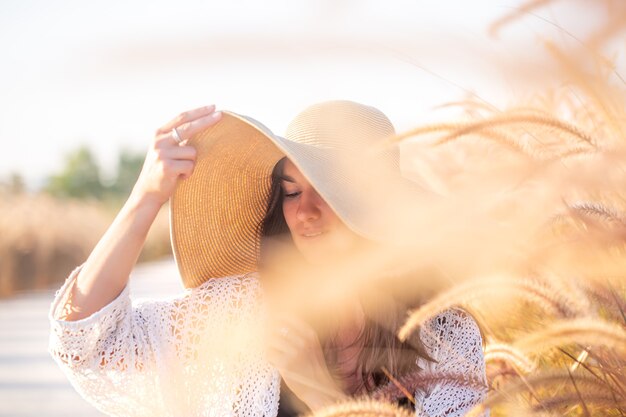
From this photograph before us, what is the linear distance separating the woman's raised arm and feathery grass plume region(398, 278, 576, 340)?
674mm

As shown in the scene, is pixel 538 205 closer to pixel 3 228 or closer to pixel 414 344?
pixel 414 344

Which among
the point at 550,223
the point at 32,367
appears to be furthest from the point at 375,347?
the point at 32,367

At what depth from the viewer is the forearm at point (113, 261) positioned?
5.18 ft

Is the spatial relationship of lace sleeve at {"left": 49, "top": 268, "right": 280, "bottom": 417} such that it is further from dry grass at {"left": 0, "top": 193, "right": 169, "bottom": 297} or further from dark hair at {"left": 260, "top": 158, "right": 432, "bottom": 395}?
dry grass at {"left": 0, "top": 193, "right": 169, "bottom": 297}

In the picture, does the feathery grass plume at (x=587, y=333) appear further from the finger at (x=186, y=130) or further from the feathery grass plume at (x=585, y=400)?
the finger at (x=186, y=130)

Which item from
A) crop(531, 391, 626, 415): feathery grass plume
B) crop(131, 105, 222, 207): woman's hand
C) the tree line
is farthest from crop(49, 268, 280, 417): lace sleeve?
the tree line

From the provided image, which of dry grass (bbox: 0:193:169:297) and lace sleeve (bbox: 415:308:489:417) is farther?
dry grass (bbox: 0:193:169:297)

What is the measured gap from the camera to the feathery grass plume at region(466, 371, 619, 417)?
968 millimetres

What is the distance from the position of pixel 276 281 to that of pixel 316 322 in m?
0.17

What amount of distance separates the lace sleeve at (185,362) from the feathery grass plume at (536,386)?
A: 2.97ft

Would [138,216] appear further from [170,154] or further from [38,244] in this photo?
[38,244]

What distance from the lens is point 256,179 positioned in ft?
6.80

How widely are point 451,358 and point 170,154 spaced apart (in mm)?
922

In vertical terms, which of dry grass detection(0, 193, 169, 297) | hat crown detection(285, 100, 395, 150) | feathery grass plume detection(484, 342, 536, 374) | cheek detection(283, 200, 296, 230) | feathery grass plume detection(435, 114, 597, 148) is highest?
feathery grass plume detection(435, 114, 597, 148)
